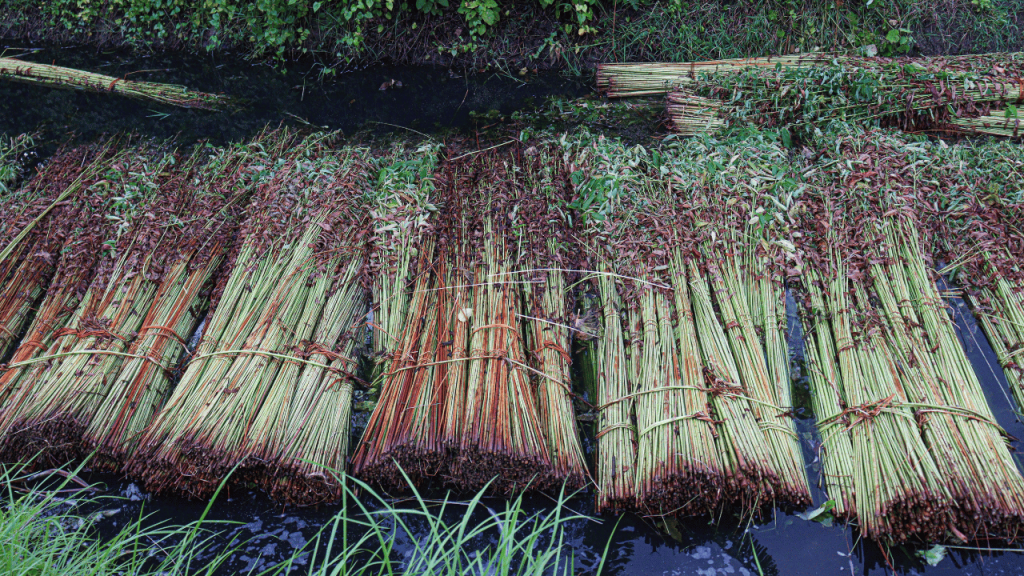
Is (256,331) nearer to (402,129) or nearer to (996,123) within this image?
(402,129)

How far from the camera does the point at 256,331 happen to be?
11.3 feet

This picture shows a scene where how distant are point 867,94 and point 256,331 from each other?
5.17 metres

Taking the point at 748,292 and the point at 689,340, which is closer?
the point at 689,340

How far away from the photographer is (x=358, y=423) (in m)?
3.51

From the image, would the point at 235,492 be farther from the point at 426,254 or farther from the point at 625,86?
the point at 625,86

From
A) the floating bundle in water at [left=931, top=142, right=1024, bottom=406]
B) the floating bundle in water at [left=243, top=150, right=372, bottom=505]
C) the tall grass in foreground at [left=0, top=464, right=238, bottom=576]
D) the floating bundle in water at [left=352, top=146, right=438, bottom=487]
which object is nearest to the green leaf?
the floating bundle in water at [left=931, top=142, right=1024, bottom=406]

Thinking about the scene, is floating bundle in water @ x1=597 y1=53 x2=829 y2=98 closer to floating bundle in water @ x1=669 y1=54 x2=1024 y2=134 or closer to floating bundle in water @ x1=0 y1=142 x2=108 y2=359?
floating bundle in water @ x1=669 y1=54 x2=1024 y2=134

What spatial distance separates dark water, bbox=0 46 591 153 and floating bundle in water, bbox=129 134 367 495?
1897 mm

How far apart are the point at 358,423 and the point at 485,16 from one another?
4.89 metres

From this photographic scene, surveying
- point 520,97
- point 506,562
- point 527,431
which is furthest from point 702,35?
point 506,562

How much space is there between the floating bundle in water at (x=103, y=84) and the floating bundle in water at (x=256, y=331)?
2902 millimetres

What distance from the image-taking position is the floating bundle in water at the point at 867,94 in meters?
5.19

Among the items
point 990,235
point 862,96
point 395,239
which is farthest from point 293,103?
point 990,235

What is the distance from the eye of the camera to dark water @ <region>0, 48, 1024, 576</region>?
110 inches
